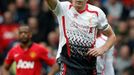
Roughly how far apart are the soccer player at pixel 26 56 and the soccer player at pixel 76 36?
2180mm

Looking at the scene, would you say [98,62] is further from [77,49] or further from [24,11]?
[24,11]

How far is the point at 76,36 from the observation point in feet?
30.0

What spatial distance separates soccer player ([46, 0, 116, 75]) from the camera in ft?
29.9

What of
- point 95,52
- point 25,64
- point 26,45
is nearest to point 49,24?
point 26,45

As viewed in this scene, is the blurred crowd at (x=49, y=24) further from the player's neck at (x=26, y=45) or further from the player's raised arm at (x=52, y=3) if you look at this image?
the player's raised arm at (x=52, y=3)

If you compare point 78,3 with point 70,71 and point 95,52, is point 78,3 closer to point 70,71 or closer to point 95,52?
point 95,52

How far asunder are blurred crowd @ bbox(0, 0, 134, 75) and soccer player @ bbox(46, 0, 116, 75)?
5.74 metres

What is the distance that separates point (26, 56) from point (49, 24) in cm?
524

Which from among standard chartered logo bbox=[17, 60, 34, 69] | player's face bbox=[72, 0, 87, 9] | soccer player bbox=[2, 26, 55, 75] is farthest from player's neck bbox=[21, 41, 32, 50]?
player's face bbox=[72, 0, 87, 9]

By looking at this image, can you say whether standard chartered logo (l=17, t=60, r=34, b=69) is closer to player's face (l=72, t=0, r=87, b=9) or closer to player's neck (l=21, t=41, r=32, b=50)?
player's neck (l=21, t=41, r=32, b=50)

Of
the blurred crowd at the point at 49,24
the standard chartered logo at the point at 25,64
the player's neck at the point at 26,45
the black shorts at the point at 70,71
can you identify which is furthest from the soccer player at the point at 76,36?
the blurred crowd at the point at 49,24

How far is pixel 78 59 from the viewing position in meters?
9.15

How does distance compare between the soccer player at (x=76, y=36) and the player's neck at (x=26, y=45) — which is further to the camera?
the player's neck at (x=26, y=45)

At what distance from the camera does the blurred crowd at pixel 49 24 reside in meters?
15.4
